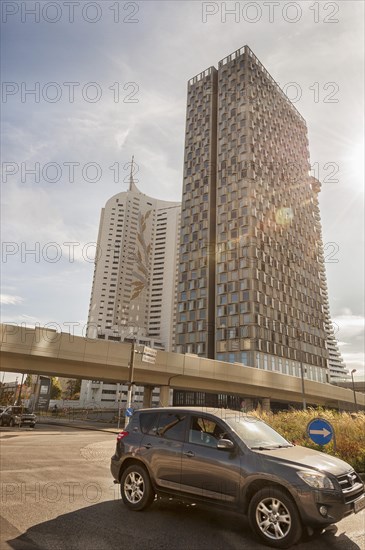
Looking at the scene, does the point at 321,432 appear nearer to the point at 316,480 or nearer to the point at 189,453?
the point at 316,480

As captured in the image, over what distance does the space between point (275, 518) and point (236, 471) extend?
0.76m

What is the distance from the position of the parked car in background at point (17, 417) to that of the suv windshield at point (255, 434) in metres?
29.6

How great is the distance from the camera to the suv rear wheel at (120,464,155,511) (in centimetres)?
614

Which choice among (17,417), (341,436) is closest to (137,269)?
(17,417)

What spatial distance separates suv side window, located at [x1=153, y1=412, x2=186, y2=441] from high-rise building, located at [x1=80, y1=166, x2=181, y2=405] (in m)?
138

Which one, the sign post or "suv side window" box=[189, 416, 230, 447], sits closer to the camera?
"suv side window" box=[189, 416, 230, 447]

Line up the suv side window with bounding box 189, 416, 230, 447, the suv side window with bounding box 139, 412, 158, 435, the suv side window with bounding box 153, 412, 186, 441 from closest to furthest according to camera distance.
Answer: the suv side window with bounding box 189, 416, 230, 447, the suv side window with bounding box 153, 412, 186, 441, the suv side window with bounding box 139, 412, 158, 435

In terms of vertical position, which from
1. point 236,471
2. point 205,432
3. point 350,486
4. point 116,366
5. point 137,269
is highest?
point 137,269

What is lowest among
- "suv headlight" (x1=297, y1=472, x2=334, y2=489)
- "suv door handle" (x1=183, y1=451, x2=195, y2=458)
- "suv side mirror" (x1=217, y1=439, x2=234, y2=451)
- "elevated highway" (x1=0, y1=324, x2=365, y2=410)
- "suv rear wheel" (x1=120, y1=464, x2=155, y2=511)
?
"suv rear wheel" (x1=120, y1=464, x2=155, y2=511)

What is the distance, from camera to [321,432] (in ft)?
30.2

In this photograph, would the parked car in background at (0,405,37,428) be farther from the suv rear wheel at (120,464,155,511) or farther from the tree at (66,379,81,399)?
the tree at (66,379,81,399)

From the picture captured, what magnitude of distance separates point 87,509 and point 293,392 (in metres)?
50.8

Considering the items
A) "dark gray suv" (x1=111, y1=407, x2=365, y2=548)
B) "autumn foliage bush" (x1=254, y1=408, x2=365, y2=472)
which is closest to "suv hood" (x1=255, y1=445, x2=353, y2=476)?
"dark gray suv" (x1=111, y1=407, x2=365, y2=548)

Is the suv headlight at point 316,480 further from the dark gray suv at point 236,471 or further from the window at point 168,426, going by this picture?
the window at point 168,426
